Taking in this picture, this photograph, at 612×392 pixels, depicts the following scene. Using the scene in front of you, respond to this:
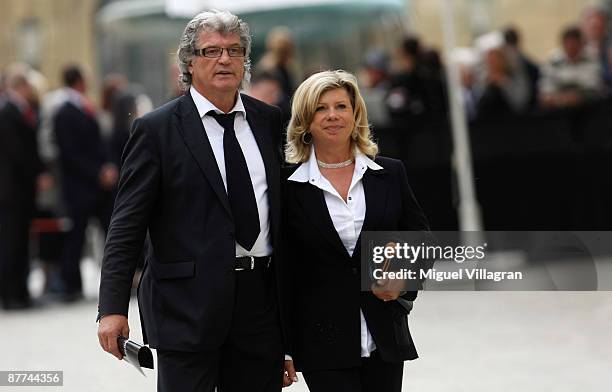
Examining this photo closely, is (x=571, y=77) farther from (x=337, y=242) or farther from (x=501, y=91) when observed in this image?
(x=337, y=242)

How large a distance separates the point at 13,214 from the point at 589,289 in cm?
703

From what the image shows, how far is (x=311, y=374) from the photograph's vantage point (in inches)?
200

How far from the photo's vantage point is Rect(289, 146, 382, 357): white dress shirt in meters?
5.05

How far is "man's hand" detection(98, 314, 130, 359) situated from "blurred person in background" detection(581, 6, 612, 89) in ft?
30.2

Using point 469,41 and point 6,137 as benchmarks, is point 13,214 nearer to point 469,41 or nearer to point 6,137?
point 6,137

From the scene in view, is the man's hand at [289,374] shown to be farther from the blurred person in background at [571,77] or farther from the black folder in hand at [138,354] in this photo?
the blurred person in background at [571,77]

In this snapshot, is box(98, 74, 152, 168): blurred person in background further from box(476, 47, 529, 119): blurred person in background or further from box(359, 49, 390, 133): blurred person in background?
box(476, 47, 529, 119): blurred person in background

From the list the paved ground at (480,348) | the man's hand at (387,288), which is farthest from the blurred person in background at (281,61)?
the man's hand at (387,288)

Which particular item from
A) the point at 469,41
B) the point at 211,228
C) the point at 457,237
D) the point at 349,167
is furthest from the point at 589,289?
the point at 469,41

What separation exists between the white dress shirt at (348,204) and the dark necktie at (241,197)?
227 mm

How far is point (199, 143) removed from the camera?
491 centimetres

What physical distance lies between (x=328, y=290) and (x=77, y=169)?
28.5 ft

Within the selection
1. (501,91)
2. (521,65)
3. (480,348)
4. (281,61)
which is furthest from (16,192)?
(480,348)

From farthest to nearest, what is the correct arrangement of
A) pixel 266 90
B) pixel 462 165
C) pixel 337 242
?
pixel 462 165, pixel 266 90, pixel 337 242
